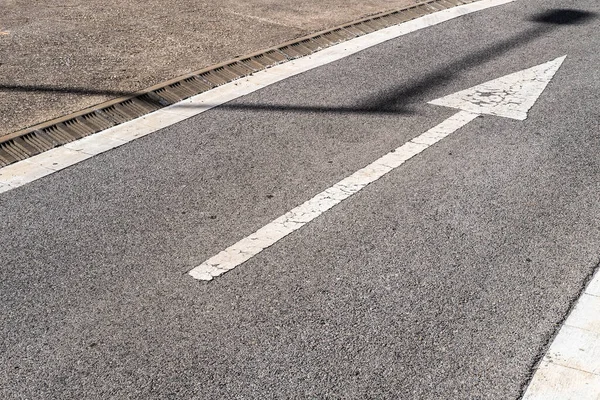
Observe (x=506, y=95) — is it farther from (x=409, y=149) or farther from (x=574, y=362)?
(x=574, y=362)

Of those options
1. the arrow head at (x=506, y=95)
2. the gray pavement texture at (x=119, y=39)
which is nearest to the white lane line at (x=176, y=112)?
the gray pavement texture at (x=119, y=39)

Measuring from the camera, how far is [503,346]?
404 cm

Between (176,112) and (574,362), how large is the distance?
4185 millimetres

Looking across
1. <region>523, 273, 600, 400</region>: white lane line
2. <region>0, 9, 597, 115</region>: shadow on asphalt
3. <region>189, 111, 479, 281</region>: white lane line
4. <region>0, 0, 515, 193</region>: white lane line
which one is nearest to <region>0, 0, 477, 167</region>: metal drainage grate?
<region>0, 0, 515, 193</region>: white lane line

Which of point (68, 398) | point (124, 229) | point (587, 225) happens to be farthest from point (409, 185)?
point (68, 398)

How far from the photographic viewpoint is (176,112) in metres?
7.09

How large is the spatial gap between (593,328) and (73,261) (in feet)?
9.21

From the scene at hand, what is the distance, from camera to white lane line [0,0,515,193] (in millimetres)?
5938

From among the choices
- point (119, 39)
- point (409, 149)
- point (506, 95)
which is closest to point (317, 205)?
point (409, 149)

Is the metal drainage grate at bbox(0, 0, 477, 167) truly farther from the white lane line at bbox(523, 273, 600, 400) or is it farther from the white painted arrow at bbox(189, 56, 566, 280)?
the white lane line at bbox(523, 273, 600, 400)

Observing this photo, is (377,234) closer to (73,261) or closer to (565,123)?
(73,261)

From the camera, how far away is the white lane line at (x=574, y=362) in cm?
373

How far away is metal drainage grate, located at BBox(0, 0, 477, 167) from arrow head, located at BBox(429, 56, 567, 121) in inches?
77.0

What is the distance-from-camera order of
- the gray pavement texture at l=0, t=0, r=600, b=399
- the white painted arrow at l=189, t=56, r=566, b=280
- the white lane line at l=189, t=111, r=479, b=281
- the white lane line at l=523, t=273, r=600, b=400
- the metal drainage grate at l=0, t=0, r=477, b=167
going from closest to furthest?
the white lane line at l=523, t=273, r=600, b=400, the gray pavement texture at l=0, t=0, r=600, b=399, the white lane line at l=189, t=111, r=479, b=281, the white painted arrow at l=189, t=56, r=566, b=280, the metal drainage grate at l=0, t=0, r=477, b=167
